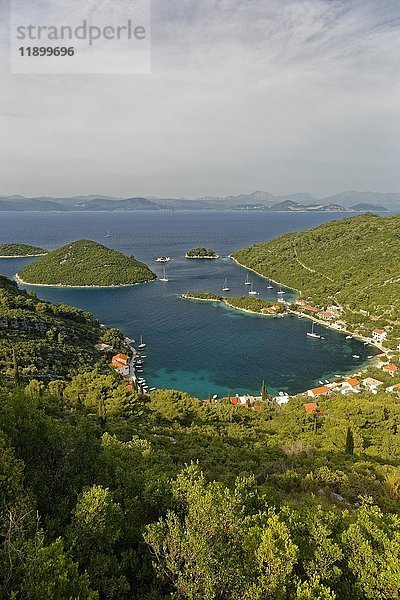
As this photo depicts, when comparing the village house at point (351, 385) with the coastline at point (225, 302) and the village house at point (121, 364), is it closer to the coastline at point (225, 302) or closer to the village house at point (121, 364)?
the village house at point (121, 364)

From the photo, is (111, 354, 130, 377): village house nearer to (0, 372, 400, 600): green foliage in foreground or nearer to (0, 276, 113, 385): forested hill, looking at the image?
(0, 276, 113, 385): forested hill

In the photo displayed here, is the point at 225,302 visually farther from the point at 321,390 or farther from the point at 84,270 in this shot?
the point at 84,270

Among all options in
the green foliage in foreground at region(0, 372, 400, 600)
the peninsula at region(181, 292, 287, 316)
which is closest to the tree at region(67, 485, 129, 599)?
the green foliage in foreground at region(0, 372, 400, 600)

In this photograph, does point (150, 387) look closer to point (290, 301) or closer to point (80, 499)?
point (80, 499)

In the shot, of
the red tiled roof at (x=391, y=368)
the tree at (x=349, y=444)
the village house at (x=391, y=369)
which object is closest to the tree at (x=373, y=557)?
the tree at (x=349, y=444)

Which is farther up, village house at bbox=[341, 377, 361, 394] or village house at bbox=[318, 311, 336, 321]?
village house at bbox=[318, 311, 336, 321]

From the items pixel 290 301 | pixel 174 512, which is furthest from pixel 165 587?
pixel 290 301

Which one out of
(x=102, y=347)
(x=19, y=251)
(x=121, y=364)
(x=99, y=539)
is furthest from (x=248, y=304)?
(x=19, y=251)
